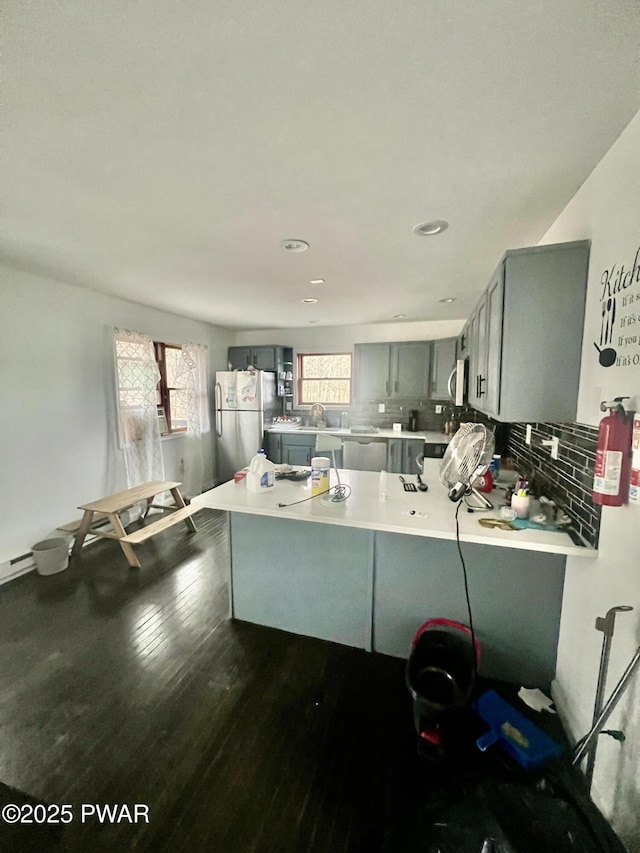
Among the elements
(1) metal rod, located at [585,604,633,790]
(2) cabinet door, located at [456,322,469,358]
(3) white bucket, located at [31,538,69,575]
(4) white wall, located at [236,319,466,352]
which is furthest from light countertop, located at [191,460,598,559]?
(4) white wall, located at [236,319,466,352]

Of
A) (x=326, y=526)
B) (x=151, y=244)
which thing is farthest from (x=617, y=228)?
(x=151, y=244)

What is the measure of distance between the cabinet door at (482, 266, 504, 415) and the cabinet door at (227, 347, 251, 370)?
3822 millimetres

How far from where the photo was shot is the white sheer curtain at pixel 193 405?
4131 millimetres

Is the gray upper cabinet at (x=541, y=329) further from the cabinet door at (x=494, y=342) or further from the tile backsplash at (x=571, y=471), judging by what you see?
the tile backsplash at (x=571, y=471)

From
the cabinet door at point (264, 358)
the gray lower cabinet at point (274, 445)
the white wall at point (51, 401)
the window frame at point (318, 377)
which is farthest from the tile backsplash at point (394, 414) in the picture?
the white wall at point (51, 401)

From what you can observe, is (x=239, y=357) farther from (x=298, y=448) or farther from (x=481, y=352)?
(x=481, y=352)

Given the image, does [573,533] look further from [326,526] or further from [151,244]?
[151,244]

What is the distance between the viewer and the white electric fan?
169 cm

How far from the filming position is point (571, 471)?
147cm

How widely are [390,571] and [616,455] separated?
1.16m

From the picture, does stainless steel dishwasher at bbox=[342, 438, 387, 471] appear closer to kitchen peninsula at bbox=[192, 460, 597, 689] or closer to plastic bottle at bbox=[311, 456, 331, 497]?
kitchen peninsula at bbox=[192, 460, 597, 689]

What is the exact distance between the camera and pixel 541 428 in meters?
1.94

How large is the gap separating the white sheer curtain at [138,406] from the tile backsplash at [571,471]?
3538 mm

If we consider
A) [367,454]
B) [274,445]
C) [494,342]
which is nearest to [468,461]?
[494,342]
